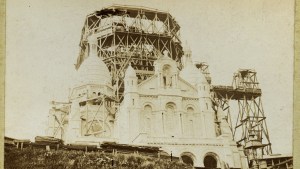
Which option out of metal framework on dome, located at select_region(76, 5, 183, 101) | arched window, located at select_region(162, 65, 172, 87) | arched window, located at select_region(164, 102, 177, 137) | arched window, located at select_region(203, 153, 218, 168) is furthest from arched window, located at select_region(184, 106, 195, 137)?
metal framework on dome, located at select_region(76, 5, 183, 101)

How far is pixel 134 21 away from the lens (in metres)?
20.6

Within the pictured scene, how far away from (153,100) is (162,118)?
973 mm

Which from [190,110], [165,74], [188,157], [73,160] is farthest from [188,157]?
[73,160]

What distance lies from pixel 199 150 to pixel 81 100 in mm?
5618

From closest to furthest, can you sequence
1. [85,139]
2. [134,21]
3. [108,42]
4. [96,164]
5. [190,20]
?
[96,164], [190,20], [85,139], [134,21], [108,42]

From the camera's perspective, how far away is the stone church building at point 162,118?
57.1ft

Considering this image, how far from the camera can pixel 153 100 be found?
1869cm

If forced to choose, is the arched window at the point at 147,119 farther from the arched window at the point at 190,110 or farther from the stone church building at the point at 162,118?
the arched window at the point at 190,110

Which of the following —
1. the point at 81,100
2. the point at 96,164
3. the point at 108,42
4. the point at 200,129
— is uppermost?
the point at 108,42

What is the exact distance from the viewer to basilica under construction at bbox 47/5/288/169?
17359mm

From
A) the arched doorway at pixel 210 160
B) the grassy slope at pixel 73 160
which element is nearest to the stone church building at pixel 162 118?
the arched doorway at pixel 210 160

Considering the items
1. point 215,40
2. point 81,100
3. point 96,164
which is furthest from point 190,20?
point 81,100

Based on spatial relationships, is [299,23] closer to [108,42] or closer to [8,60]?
[8,60]

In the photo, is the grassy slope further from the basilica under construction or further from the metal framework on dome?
the metal framework on dome
